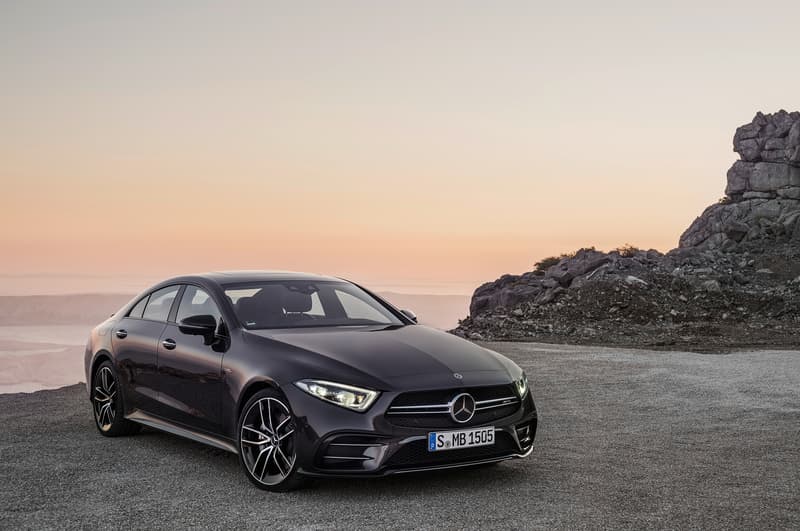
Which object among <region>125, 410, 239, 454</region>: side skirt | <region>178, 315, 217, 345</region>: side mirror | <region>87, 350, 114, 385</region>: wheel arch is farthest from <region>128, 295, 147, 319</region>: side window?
<region>178, 315, 217, 345</region>: side mirror

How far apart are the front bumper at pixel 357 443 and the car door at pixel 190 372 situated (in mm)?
1159

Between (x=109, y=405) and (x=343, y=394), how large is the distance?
3.75 meters

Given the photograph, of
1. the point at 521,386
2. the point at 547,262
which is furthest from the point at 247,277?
the point at 547,262

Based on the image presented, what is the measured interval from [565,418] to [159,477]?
5.07 meters

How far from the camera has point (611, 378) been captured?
1462 cm

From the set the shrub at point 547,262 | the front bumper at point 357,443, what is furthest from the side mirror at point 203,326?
the shrub at point 547,262

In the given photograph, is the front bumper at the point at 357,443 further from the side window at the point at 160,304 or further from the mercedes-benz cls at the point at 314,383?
the side window at the point at 160,304

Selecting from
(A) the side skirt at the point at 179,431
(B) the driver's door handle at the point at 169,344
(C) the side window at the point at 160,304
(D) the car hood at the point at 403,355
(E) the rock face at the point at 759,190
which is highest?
(E) the rock face at the point at 759,190

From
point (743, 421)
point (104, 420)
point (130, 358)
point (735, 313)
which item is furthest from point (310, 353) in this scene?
point (735, 313)

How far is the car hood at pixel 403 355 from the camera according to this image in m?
6.65

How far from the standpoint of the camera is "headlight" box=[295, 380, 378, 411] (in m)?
6.46

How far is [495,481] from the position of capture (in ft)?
23.3

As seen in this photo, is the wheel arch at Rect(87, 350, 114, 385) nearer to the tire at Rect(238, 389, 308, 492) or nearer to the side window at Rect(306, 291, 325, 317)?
the side window at Rect(306, 291, 325, 317)

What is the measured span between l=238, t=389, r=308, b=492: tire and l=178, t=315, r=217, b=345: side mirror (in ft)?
2.79
